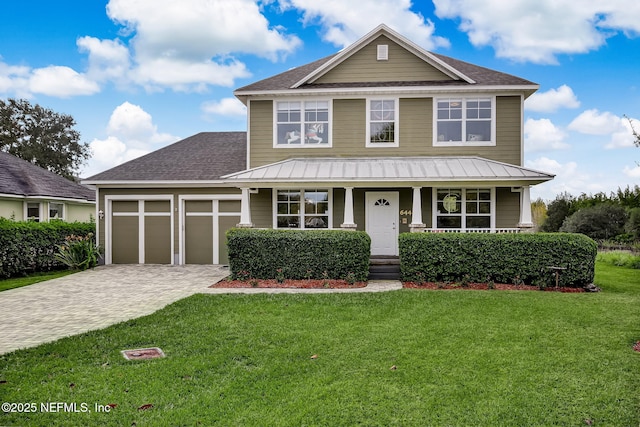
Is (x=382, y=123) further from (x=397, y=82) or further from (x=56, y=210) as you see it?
(x=56, y=210)

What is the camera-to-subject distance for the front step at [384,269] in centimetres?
1216

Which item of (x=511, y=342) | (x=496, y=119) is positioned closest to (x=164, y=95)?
(x=496, y=119)

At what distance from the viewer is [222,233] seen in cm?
1530

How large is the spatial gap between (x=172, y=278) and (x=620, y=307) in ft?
38.2

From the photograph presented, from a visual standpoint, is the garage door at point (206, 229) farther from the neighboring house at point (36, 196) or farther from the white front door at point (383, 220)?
the neighboring house at point (36, 196)

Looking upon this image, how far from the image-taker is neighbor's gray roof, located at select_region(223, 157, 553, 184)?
1236 cm

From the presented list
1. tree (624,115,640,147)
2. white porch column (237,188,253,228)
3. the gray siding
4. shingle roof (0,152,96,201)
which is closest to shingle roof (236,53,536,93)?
the gray siding

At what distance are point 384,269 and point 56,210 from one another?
17.4 metres

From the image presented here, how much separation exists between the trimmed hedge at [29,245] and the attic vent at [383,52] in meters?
13.9

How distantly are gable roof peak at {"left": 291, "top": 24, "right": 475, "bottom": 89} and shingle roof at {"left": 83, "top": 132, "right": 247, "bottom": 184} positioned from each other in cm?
430

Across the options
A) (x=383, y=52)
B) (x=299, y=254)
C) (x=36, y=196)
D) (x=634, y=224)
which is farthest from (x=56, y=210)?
(x=634, y=224)

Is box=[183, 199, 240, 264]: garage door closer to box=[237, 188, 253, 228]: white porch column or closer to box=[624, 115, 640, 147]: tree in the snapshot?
box=[237, 188, 253, 228]: white porch column

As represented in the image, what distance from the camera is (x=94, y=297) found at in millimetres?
9609

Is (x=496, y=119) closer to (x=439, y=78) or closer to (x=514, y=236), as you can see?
(x=439, y=78)
